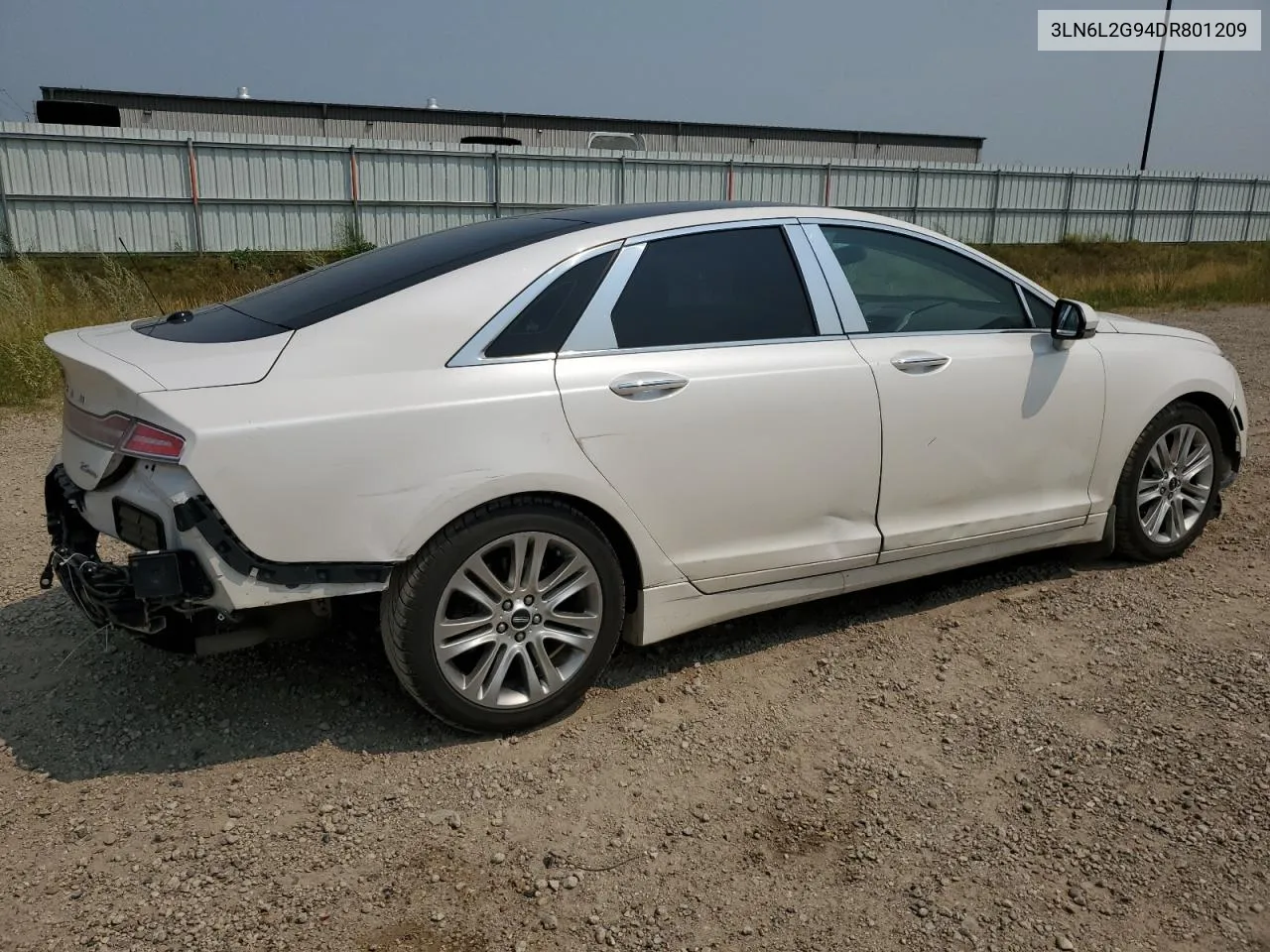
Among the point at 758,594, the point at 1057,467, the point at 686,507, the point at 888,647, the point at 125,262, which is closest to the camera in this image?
the point at 686,507

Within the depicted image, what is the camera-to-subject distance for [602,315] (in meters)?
3.39

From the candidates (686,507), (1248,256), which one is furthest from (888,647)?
(1248,256)

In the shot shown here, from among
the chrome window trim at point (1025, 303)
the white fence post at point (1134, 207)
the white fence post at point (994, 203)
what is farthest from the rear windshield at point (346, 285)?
the white fence post at point (1134, 207)

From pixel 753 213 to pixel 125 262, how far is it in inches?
711

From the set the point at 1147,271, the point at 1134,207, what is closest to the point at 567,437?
the point at 1147,271

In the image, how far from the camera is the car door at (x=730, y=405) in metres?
3.34

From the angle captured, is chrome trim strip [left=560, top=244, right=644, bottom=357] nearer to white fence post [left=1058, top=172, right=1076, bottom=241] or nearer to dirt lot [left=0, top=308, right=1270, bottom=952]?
dirt lot [left=0, top=308, right=1270, bottom=952]

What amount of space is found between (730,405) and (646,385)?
0.32m

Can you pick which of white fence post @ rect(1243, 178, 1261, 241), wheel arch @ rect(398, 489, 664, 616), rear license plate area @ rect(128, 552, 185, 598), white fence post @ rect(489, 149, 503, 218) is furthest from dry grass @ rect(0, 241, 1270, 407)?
wheel arch @ rect(398, 489, 664, 616)

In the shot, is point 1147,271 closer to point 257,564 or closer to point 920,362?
point 920,362

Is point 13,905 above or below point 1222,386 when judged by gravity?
below

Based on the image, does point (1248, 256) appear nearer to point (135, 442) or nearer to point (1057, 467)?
point (1057, 467)

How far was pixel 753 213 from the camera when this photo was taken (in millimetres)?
3828

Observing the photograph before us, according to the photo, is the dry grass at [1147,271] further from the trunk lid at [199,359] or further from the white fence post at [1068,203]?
the trunk lid at [199,359]
